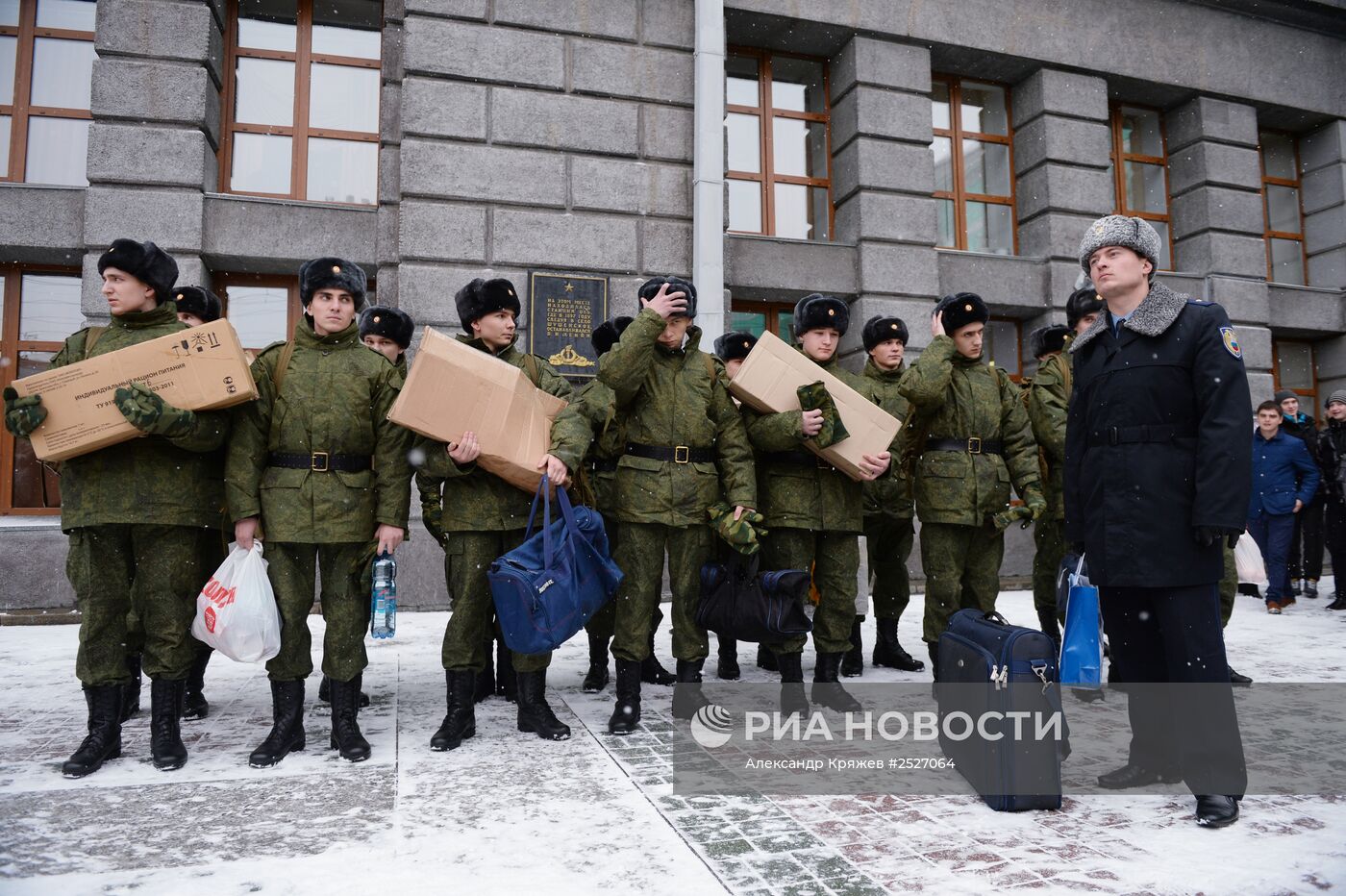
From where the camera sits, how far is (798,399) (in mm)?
4152

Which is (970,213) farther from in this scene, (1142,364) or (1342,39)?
(1142,364)

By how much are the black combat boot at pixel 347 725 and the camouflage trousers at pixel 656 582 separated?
46.2 inches

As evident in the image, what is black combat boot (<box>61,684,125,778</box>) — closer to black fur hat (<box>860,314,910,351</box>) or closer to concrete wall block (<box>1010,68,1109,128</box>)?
black fur hat (<box>860,314,910,351</box>)

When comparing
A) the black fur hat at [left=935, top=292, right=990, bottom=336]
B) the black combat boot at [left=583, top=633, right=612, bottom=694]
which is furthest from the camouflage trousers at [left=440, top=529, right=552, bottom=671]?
the black fur hat at [left=935, top=292, right=990, bottom=336]

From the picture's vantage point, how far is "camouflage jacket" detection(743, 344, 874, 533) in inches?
168

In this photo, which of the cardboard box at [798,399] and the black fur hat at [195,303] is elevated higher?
the black fur hat at [195,303]

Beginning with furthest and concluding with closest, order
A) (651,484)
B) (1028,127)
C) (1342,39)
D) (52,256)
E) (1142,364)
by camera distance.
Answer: (1342,39) → (1028,127) → (52,256) → (651,484) → (1142,364)

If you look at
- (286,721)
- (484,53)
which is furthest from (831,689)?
(484,53)

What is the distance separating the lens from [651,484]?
13.4 ft

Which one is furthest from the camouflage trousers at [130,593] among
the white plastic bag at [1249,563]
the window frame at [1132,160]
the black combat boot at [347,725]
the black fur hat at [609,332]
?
the window frame at [1132,160]

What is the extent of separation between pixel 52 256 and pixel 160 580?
5980 mm

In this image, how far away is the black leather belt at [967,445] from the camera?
14.9ft

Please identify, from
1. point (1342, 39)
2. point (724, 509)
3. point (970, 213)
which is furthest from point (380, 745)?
point (1342, 39)

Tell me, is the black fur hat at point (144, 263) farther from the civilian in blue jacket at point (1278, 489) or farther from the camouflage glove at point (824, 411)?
the civilian in blue jacket at point (1278, 489)
